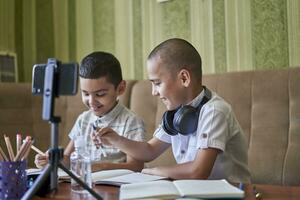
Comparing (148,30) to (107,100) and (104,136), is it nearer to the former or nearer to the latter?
(107,100)

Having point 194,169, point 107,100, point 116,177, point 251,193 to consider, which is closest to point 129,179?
point 116,177

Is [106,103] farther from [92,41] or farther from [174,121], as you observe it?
[92,41]

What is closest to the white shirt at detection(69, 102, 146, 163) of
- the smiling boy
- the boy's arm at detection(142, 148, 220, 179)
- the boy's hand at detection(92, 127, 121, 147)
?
the smiling boy

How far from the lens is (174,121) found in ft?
4.63

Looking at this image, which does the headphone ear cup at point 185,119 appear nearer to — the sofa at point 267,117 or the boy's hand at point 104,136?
the boy's hand at point 104,136

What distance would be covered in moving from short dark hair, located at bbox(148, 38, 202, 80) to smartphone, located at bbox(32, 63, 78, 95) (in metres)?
0.73

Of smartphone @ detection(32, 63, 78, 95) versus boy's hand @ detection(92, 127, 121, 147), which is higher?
smartphone @ detection(32, 63, 78, 95)

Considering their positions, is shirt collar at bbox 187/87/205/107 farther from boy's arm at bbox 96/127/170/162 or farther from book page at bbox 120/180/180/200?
book page at bbox 120/180/180/200

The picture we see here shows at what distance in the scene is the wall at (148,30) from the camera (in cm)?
221

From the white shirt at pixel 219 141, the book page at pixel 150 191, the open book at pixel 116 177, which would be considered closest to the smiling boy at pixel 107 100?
the white shirt at pixel 219 141

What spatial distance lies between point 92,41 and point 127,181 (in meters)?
2.01

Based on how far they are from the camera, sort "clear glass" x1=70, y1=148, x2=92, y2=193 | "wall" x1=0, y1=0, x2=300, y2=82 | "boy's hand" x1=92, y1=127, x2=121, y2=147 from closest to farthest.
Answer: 1. "clear glass" x1=70, y1=148, x2=92, y2=193
2. "boy's hand" x1=92, y1=127, x2=121, y2=147
3. "wall" x1=0, y1=0, x2=300, y2=82

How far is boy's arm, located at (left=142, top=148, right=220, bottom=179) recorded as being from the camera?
1.28 m

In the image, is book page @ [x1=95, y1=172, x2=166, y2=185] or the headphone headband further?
the headphone headband
